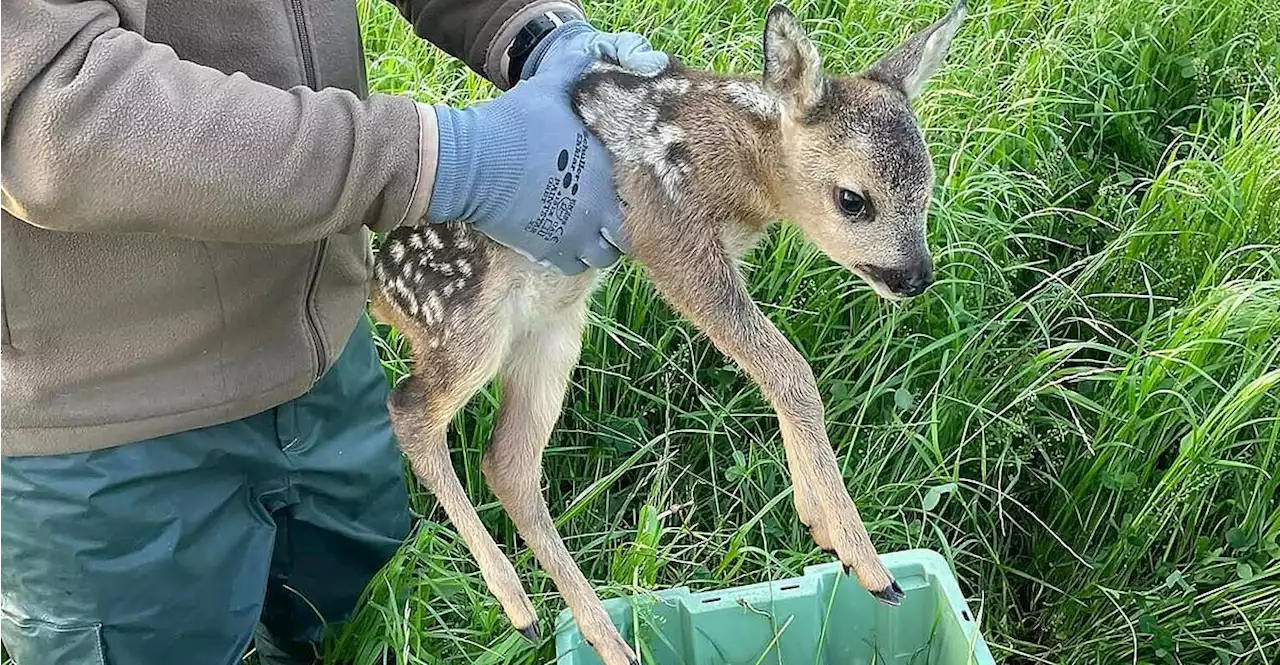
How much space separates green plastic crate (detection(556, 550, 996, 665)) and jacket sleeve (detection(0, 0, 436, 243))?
1.00 meters

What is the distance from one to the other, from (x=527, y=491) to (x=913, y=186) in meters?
0.93

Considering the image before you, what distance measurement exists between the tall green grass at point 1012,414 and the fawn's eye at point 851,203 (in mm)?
764

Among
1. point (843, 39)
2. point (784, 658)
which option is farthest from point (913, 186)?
point (843, 39)

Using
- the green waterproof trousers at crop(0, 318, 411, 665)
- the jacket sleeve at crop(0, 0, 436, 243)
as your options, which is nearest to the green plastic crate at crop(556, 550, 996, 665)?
the green waterproof trousers at crop(0, 318, 411, 665)

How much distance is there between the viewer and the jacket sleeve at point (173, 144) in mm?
1670

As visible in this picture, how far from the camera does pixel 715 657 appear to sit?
2.60 meters

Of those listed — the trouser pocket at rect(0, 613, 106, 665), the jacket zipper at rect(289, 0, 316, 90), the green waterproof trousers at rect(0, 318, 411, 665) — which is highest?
the jacket zipper at rect(289, 0, 316, 90)

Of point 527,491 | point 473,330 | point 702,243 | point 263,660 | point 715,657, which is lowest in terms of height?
point 263,660

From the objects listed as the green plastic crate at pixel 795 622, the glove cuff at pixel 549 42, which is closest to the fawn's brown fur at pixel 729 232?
the green plastic crate at pixel 795 622

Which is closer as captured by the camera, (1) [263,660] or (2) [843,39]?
(1) [263,660]

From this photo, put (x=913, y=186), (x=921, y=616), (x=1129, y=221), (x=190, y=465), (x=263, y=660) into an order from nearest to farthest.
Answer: (x=913, y=186) → (x=190, y=465) → (x=921, y=616) → (x=263, y=660) → (x=1129, y=221)

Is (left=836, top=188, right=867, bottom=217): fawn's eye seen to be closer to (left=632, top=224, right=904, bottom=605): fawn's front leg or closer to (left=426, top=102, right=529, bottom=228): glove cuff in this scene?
(left=632, top=224, right=904, bottom=605): fawn's front leg

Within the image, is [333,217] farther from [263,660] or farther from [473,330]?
[263,660]

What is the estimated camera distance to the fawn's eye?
2174 mm
